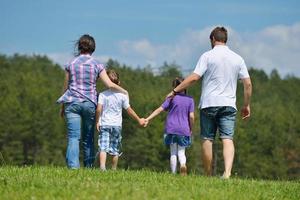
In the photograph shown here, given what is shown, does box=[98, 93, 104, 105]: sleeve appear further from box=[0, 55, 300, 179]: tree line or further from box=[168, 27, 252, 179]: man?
box=[0, 55, 300, 179]: tree line

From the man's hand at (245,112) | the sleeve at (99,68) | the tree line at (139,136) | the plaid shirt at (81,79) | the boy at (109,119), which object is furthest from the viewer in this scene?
the tree line at (139,136)

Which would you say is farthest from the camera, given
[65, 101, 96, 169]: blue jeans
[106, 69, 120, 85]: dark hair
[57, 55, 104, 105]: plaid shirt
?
[106, 69, 120, 85]: dark hair

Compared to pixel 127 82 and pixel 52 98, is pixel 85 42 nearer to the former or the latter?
pixel 52 98

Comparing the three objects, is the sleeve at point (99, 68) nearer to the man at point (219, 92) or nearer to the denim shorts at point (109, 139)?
the man at point (219, 92)

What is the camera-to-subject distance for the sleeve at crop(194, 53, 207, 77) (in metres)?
11.7

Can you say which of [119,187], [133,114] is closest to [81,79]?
[133,114]

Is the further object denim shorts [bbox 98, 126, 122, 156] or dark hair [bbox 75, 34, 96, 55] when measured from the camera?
denim shorts [bbox 98, 126, 122, 156]

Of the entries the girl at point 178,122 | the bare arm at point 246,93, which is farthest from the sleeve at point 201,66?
the girl at point 178,122

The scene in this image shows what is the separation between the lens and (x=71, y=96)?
40.8 feet

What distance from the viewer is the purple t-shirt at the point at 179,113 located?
14.4 m

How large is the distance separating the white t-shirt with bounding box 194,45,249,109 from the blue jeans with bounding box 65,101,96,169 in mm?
2045

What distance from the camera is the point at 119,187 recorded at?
27.8 feet

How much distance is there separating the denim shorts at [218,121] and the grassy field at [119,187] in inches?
52.9

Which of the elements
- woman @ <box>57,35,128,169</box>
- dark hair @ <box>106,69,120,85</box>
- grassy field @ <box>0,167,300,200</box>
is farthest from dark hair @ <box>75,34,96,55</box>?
grassy field @ <box>0,167,300,200</box>
